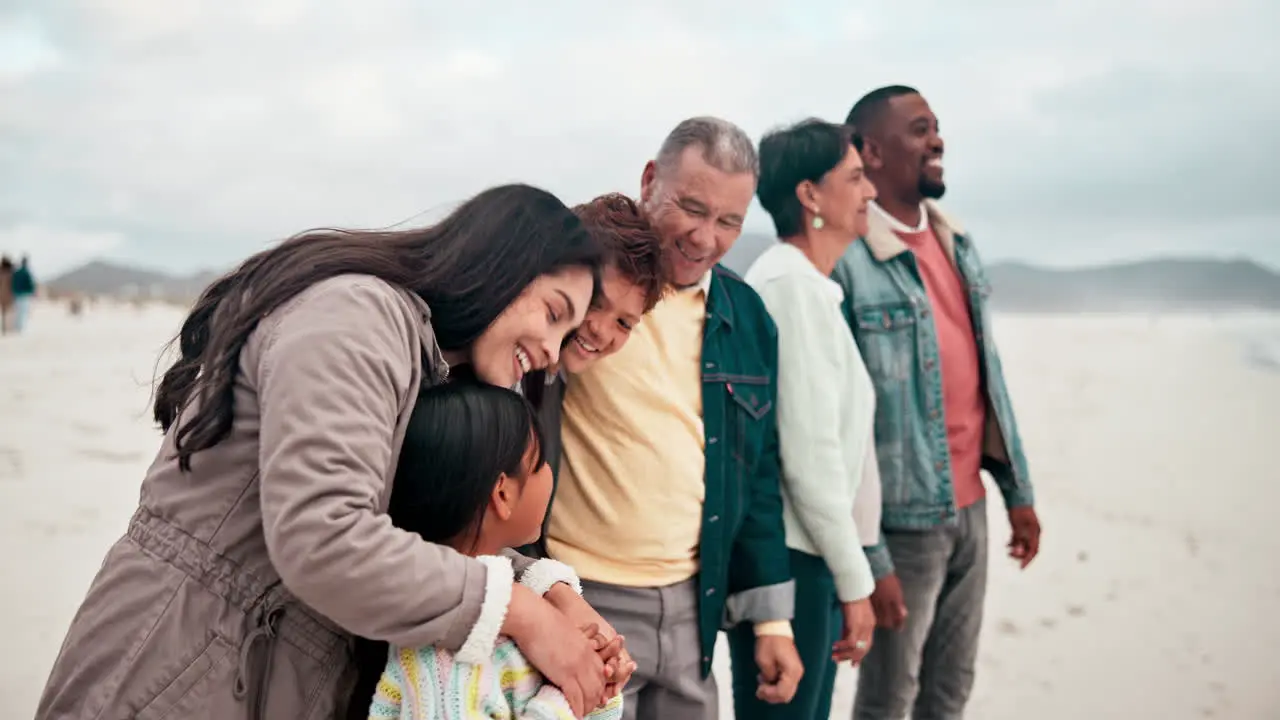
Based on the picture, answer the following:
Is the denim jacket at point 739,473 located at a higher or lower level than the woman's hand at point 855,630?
higher

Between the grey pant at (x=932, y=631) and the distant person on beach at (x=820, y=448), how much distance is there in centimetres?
32

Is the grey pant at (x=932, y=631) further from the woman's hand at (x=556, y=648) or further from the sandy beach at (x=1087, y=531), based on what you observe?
the woman's hand at (x=556, y=648)

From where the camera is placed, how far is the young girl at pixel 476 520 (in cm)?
147

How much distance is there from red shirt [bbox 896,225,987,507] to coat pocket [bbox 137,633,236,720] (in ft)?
8.07

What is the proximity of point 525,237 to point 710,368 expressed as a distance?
2.86ft

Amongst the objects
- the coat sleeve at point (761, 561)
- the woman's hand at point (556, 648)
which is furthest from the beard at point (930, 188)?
the woman's hand at point (556, 648)

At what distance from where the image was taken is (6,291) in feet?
57.3

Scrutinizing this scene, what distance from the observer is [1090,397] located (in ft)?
44.4

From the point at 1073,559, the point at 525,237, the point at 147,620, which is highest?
the point at 525,237

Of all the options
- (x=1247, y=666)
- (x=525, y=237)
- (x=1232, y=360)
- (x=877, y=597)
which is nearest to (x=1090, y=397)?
(x=1232, y=360)

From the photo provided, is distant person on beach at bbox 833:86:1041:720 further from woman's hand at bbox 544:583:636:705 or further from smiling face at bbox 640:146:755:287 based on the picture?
woman's hand at bbox 544:583:636:705

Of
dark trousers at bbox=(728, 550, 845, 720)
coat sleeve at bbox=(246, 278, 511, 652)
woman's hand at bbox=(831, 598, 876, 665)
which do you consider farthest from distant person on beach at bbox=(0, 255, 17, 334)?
coat sleeve at bbox=(246, 278, 511, 652)

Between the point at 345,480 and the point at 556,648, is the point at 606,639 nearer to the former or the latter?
the point at 556,648

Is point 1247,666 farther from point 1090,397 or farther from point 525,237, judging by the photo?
point 1090,397
